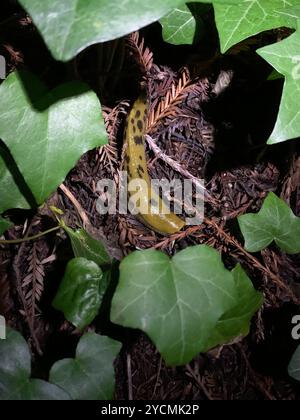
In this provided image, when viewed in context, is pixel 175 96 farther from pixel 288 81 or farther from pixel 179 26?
pixel 288 81

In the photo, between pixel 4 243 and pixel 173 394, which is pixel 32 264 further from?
pixel 173 394

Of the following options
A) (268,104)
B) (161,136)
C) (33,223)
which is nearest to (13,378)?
(33,223)

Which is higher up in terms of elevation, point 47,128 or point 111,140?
point 47,128

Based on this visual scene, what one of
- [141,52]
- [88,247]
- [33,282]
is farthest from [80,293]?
[141,52]

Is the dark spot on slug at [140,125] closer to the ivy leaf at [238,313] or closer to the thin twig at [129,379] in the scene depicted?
the ivy leaf at [238,313]

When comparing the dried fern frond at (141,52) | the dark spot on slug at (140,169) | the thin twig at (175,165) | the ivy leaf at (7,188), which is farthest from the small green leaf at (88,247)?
the dried fern frond at (141,52)
